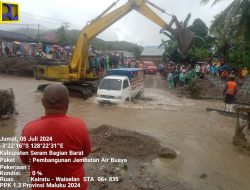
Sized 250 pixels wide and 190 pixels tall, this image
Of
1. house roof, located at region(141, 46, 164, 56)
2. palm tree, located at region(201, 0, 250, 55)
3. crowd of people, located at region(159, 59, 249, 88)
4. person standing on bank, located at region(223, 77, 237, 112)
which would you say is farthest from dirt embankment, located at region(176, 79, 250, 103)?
house roof, located at region(141, 46, 164, 56)

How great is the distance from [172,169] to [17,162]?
334 centimetres

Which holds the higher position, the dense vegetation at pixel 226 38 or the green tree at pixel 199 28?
the green tree at pixel 199 28

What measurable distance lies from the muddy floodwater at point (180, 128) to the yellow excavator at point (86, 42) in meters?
1.22

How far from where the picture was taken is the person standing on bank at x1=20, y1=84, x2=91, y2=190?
287 cm

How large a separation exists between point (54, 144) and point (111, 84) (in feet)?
44.6

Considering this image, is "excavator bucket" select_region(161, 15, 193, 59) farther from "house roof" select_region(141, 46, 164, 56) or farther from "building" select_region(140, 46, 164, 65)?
"house roof" select_region(141, 46, 164, 56)

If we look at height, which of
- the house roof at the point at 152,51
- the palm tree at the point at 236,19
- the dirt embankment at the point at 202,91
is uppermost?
the palm tree at the point at 236,19

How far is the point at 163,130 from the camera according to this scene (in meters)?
12.1

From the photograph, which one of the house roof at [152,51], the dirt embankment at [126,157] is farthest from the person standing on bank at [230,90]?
the house roof at [152,51]

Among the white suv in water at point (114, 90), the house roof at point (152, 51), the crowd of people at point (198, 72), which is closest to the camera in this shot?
the white suv in water at point (114, 90)

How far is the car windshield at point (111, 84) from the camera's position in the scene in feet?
53.4

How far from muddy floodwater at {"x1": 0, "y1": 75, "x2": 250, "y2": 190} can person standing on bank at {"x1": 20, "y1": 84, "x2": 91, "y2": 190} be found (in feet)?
13.1

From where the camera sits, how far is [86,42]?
18234mm

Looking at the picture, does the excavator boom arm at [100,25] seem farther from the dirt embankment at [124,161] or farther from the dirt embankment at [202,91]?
the dirt embankment at [124,161]
